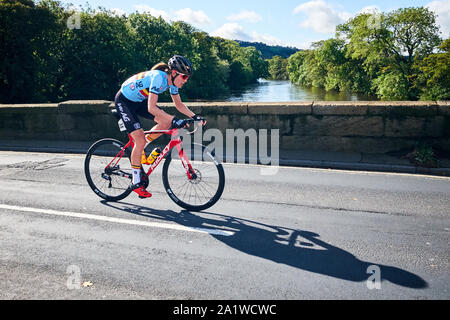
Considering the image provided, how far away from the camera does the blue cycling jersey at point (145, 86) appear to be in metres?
4.80

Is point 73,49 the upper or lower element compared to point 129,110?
upper

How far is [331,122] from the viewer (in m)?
8.52

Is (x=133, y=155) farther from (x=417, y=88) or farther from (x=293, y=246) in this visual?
(x=417, y=88)

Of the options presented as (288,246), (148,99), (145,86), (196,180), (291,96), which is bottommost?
(288,246)

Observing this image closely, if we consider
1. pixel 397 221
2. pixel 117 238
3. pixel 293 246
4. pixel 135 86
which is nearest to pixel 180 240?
pixel 117 238

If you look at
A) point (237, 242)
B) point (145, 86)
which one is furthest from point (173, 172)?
point (237, 242)

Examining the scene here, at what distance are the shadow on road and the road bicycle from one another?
0.30 meters

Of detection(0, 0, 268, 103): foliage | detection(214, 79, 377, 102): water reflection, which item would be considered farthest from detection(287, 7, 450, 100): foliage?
detection(0, 0, 268, 103): foliage

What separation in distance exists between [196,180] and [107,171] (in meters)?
1.48

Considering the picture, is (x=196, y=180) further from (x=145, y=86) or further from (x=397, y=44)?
(x=397, y=44)

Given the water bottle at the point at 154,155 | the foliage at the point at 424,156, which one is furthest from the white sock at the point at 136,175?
the foliage at the point at 424,156

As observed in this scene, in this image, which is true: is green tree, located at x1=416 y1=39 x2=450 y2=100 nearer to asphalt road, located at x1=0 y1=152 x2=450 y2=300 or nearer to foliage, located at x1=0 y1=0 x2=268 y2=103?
foliage, located at x1=0 y1=0 x2=268 y2=103

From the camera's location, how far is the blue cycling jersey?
4.80m

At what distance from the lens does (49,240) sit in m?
4.29
